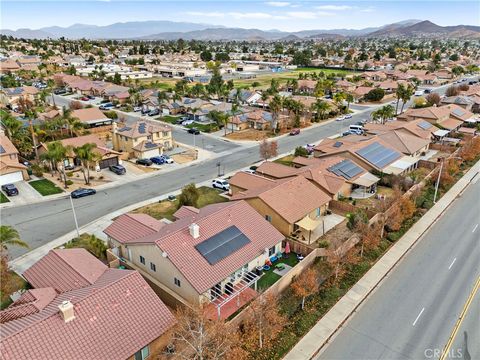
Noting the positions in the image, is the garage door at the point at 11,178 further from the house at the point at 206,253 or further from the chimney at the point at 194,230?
the chimney at the point at 194,230

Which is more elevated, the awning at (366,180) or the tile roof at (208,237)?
the tile roof at (208,237)

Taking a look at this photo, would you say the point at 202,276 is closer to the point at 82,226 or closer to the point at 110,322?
the point at 110,322

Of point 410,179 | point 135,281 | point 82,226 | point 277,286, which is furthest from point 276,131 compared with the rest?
point 135,281

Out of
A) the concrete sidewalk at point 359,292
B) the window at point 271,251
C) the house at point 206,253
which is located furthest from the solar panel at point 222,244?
the concrete sidewalk at point 359,292

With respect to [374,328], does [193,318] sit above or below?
above

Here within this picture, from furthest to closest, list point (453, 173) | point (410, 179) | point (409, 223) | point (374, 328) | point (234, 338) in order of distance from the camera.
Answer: point (453, 173) < point (410, 179) < point (409, 223) < point (374, 328) < point (234, 338)

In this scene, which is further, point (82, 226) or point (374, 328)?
point (82, 226)

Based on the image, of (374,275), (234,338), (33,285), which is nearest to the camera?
(234,338)
